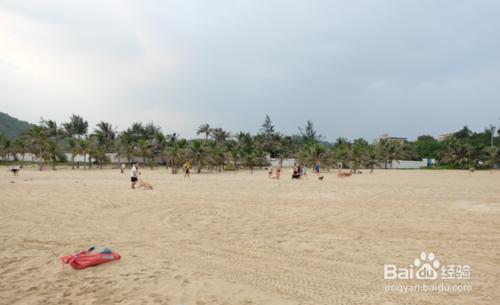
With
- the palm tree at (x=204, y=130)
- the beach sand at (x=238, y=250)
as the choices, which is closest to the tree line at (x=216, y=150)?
the palm tree at (x=204, y=130)

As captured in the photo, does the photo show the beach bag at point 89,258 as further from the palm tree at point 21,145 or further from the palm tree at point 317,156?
the palm tree at point 21,145

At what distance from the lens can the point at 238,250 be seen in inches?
279

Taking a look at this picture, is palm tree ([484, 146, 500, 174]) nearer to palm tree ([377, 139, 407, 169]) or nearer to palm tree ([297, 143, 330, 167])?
palm tree ([377, 139, 407, 169])

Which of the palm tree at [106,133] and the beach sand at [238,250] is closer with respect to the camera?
the beach sand at [238,250]

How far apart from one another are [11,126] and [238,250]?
142 metres

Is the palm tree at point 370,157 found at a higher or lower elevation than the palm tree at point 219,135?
lower

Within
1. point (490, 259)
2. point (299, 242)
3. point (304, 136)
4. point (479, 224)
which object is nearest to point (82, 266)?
point (299, 242)

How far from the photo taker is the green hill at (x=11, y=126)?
361ft

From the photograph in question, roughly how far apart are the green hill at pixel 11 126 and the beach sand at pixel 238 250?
402 ft

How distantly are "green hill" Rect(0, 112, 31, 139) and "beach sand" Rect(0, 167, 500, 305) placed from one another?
4825 inches

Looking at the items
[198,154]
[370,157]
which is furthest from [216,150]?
[370,157]

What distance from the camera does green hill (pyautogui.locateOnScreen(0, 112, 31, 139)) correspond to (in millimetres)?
109938

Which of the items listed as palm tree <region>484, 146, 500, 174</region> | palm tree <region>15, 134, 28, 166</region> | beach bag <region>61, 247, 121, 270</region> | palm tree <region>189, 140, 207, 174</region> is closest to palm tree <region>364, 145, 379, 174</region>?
palm tree <region>484, 146, 500, 174</region>

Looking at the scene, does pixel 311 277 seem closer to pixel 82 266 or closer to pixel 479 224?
pixel 82 266
